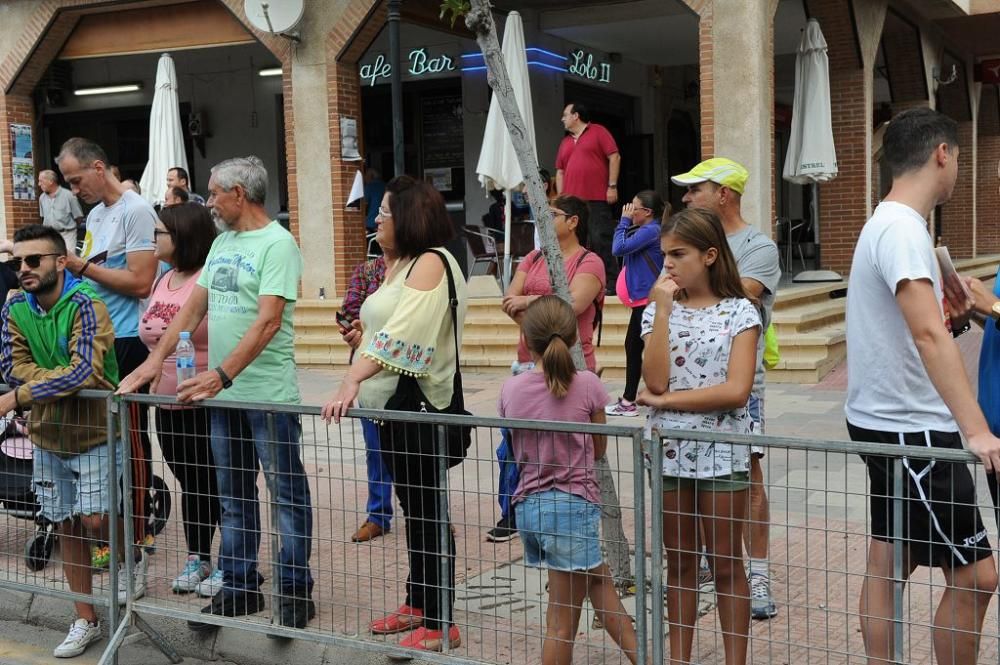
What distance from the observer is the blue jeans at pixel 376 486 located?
498 cm

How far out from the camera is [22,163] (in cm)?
1653

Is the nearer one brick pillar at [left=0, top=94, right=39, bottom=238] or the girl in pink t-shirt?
the girl in pink t-shirt

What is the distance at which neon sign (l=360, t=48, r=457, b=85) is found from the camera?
53.8 ft

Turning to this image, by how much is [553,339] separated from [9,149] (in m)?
14.7

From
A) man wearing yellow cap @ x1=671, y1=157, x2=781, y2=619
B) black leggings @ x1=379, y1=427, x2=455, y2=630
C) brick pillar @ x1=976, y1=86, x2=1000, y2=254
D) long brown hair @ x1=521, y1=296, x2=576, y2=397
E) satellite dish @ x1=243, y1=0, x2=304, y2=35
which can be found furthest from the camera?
brick pillar @ x1=976, y1=86, x2=1000, y2=254

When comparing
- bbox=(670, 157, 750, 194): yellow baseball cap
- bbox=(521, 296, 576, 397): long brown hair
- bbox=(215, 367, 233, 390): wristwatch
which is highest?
bbox=(670, 157, 750, 194): yellow baseball cap

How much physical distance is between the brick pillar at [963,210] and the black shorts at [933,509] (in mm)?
20279

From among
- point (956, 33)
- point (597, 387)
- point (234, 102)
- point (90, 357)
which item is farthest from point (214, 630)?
point (956, 33)

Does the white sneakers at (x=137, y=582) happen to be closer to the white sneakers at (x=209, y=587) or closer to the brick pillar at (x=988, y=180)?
the white sneakers at (x=209, y=587)

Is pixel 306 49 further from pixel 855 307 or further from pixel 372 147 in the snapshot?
pixel 855 307

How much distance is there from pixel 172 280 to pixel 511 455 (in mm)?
2218

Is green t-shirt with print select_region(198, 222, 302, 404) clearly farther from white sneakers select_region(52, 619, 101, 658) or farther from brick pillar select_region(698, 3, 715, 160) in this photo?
brick pillar select_region(698, 3, 715, 160)

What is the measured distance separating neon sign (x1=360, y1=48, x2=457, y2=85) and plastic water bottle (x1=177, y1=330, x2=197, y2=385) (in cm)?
1179

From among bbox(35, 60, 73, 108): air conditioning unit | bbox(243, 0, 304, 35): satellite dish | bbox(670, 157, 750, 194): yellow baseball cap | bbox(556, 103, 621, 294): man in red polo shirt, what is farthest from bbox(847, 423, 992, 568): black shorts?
bbox(35, 60, 73, 108): air conditioning unit
